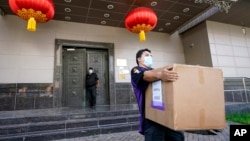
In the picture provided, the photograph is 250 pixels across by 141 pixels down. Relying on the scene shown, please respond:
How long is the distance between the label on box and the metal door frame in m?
4.96

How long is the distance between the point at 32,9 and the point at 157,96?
342 cm

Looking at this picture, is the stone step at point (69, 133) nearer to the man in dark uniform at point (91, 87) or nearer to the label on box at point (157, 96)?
the man in dark uniform at point (91, 87)

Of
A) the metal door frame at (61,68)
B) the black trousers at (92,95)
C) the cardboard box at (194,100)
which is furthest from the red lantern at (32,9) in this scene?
the cardboard box at (194,100)

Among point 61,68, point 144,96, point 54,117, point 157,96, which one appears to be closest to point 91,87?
point 61,68

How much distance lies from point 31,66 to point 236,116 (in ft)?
22.9

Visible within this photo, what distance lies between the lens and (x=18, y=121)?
3582mm

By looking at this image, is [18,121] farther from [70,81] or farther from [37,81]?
[70,81]

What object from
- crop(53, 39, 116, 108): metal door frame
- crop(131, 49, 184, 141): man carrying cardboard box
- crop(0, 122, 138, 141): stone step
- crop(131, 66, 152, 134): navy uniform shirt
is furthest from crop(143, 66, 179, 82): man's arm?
crop(53, 39, 116, 108): metal door frame

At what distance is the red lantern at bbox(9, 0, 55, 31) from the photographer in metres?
3.24

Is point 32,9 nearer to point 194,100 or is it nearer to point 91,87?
point 91,87

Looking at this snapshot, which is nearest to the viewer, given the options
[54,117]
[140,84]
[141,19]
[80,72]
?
[140,84]

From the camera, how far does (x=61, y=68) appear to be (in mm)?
5770

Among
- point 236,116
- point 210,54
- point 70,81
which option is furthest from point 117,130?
point 210,54

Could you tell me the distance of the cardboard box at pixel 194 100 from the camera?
3.35 ft
